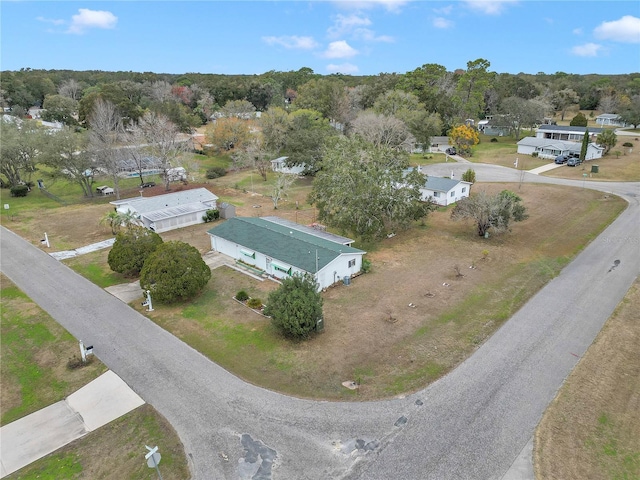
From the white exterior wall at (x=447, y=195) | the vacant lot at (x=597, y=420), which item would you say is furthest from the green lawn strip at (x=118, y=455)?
the white exterior wall at (x=447, y=195)

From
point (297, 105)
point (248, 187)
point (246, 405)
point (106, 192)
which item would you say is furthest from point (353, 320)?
point (297, 105)

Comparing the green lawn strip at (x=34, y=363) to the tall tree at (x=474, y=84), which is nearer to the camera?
the green lawn strip at (x=34, y=363)

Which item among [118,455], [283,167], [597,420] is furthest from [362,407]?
[283,167]

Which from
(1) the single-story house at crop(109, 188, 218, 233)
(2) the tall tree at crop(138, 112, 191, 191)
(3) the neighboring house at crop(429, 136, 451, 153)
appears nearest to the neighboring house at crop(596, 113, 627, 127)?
(3) the neighboring house at crop(429, 136, 451, 153)

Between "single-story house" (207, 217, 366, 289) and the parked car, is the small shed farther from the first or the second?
the parked car

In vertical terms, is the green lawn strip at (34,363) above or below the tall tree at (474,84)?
below

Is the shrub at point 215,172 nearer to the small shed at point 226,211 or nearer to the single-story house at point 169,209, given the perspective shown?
the single-story house at point 169,209

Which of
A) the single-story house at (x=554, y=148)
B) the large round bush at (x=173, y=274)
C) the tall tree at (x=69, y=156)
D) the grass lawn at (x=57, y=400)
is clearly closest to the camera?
the grass lawn at (x=57, y=400)
